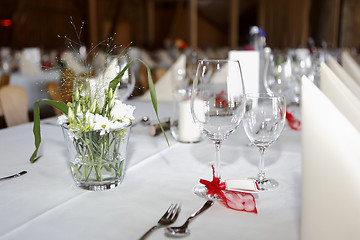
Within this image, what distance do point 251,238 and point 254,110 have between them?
0.32 m

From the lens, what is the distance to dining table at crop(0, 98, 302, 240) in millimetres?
737

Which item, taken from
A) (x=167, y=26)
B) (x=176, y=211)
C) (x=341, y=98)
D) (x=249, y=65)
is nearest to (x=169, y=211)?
(x=176, y=211)

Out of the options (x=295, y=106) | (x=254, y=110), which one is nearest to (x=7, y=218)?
(x=254, y=110)

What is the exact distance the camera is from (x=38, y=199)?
89 centimetres

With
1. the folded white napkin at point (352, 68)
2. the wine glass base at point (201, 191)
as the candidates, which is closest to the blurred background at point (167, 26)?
the folded white napkin at point (352, 68)

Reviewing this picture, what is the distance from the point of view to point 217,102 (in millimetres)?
945

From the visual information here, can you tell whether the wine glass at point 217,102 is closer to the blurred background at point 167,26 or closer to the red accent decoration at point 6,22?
the blurred background at point 167,26

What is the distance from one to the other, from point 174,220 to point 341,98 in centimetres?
51

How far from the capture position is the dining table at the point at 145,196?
0.74 meters

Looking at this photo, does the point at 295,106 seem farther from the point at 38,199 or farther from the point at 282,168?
the point at 38,199

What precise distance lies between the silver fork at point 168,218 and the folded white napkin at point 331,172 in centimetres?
26

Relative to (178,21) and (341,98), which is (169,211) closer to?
(341,98)

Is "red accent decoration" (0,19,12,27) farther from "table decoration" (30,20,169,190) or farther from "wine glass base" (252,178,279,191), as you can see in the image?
"wine glass base" (252,178,279,191)

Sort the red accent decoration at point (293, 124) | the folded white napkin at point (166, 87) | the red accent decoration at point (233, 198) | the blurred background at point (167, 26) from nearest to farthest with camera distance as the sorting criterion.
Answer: the red accent decoration at point (233, 198) → the red accent decoration at point (293, 124) → the folded white napkin at point (166, 87) → the blurred background at point (167, 26)
